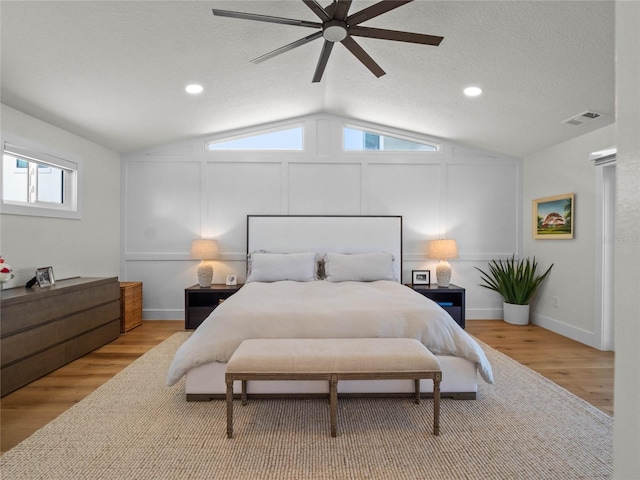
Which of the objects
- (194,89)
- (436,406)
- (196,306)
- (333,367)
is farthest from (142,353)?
(436,406)

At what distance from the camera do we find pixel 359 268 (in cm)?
412

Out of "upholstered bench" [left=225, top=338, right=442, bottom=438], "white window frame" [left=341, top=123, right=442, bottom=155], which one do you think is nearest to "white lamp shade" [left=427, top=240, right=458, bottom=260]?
"white window frame" [left=341, top=123, right=442, bottom=155]

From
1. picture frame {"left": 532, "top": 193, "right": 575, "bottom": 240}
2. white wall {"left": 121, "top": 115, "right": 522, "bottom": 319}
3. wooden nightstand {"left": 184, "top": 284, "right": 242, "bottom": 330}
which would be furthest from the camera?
white wall {"left": 121, "top": 115, "right": 522, "bottom": 319}

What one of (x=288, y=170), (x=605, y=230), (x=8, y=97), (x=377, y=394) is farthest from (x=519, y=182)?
(x=8, y=97)

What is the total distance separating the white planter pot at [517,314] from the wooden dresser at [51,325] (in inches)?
193

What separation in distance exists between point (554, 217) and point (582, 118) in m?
1.27

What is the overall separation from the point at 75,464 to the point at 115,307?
2.43m

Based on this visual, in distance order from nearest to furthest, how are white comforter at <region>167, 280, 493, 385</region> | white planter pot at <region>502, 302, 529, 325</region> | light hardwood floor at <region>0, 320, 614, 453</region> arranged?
light hardwood floor at <region>0, 320, 614, 453</region>
white comforter at <region>167, 280, 493, 385</region>
white planter pot at <region>502, 302, 529, 325</region>

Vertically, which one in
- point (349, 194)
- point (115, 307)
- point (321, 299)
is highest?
point (349, 194)

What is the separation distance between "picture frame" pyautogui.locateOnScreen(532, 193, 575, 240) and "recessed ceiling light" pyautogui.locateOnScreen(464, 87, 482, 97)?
1.72 metres

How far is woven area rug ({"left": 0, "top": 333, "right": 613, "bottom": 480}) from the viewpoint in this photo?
1738 millimetres

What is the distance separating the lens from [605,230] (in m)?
3.64

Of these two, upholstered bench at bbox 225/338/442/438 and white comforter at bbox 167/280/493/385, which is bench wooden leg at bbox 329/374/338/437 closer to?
upholstered bench at bbox 225/338/442/438

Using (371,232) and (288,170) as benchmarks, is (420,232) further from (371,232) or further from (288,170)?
(288,170)
